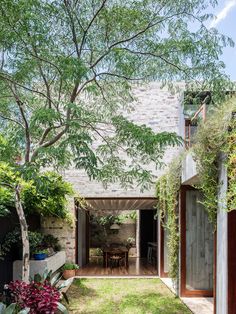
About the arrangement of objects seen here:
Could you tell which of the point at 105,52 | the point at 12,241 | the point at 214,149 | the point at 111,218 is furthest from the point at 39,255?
the point at 111,218

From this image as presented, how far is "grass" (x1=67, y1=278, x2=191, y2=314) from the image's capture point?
703 centimetres

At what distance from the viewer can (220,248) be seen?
199 inches

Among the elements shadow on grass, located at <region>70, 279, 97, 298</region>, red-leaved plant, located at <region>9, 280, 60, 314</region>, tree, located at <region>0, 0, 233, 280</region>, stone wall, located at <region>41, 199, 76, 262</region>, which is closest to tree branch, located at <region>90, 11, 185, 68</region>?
tree, located at <region>0, 0, 233, 280</region>

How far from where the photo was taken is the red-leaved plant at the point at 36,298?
520cm

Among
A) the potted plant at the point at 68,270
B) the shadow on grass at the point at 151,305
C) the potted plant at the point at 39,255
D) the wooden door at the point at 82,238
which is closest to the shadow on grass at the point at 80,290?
the potted plant at the point at 68,270

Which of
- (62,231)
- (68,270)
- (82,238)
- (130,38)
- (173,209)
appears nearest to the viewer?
(130,38)

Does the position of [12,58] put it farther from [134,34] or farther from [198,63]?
[198,63]

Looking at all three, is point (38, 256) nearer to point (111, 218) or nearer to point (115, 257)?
point (115, 257)

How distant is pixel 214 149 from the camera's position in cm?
508

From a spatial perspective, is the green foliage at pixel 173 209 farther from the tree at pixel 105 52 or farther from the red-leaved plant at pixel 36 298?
the red-leaved plant at pixel 36 298

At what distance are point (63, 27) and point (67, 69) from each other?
4.00 feet

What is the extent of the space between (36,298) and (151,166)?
660cm

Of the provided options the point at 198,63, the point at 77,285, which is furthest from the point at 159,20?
the point at 77,285

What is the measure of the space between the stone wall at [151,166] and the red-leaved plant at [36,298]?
5356mm
